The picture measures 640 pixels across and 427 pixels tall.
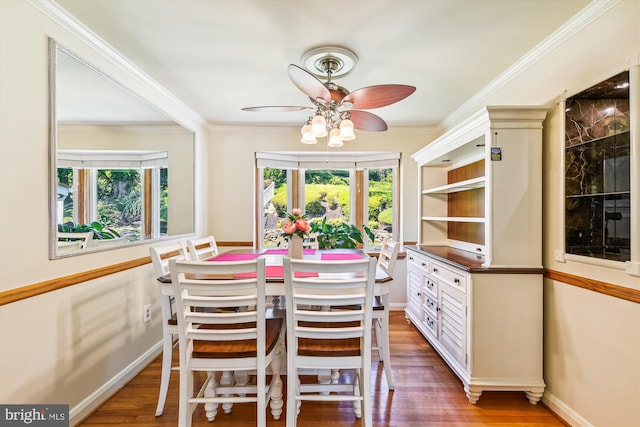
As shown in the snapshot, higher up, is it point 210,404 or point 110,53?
point 110,53

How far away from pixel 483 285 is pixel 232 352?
5.39ft

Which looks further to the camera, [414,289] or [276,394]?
[414,289]

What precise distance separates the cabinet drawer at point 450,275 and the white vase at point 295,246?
3.91ft

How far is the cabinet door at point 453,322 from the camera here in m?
2.10

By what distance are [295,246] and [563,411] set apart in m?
2.00

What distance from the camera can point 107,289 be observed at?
2041mm

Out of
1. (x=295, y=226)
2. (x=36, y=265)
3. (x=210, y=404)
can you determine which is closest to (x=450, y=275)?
(x=295, y=226)

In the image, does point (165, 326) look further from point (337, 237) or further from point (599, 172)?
point (599, 172)

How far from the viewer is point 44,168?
5.19 ft

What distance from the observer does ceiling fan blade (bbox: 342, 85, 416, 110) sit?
1706 mm

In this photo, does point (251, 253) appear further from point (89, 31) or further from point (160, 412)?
point (89, 31)

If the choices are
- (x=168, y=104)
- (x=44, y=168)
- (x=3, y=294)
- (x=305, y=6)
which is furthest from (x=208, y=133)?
(x=3, y=294)

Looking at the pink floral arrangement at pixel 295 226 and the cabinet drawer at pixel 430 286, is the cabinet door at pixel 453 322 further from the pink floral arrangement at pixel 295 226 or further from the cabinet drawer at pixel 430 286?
the pink floral arrangement at pixel 295 226

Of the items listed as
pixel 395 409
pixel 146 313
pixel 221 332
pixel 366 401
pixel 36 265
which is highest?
pixel 36 265
